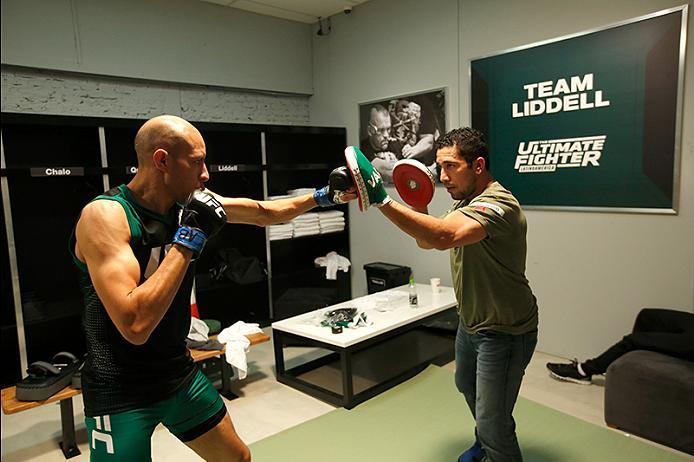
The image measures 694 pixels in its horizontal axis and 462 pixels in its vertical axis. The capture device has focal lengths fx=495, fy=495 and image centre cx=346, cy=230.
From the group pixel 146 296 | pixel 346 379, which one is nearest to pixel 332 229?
pixel 346 379

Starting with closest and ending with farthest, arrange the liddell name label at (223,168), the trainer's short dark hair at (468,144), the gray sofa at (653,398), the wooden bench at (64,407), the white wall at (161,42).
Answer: the trainer's short dark hair at (468,144) < the gray sofa at (653,398) < the wooden bench at (64,407) < the white wall at (161,42) < the liddell name label at (223,168)

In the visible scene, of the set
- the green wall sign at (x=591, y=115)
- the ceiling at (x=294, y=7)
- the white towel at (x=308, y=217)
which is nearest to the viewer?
the green wall sign at (x=591, y=115)

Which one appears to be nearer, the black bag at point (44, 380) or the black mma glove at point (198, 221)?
the black mma glove at point (198, 221)

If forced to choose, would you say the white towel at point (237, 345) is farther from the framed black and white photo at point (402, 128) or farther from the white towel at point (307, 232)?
the framed black and white photo at point (402, 128)

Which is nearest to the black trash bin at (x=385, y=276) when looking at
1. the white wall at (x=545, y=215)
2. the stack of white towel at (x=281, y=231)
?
the white wall at (x=545, y=215)

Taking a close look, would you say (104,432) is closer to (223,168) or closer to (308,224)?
(223,168)

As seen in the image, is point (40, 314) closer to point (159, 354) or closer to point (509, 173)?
point (159, 354)

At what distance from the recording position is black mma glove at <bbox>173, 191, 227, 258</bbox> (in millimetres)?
1449

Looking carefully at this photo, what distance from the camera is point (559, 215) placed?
3666mm

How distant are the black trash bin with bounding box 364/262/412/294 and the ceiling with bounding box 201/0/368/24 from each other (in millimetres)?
2601

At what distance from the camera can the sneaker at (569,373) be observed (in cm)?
326

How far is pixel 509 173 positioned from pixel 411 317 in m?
1.42

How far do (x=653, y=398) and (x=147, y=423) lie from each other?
2.42m

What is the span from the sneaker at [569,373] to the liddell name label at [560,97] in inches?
69.7
